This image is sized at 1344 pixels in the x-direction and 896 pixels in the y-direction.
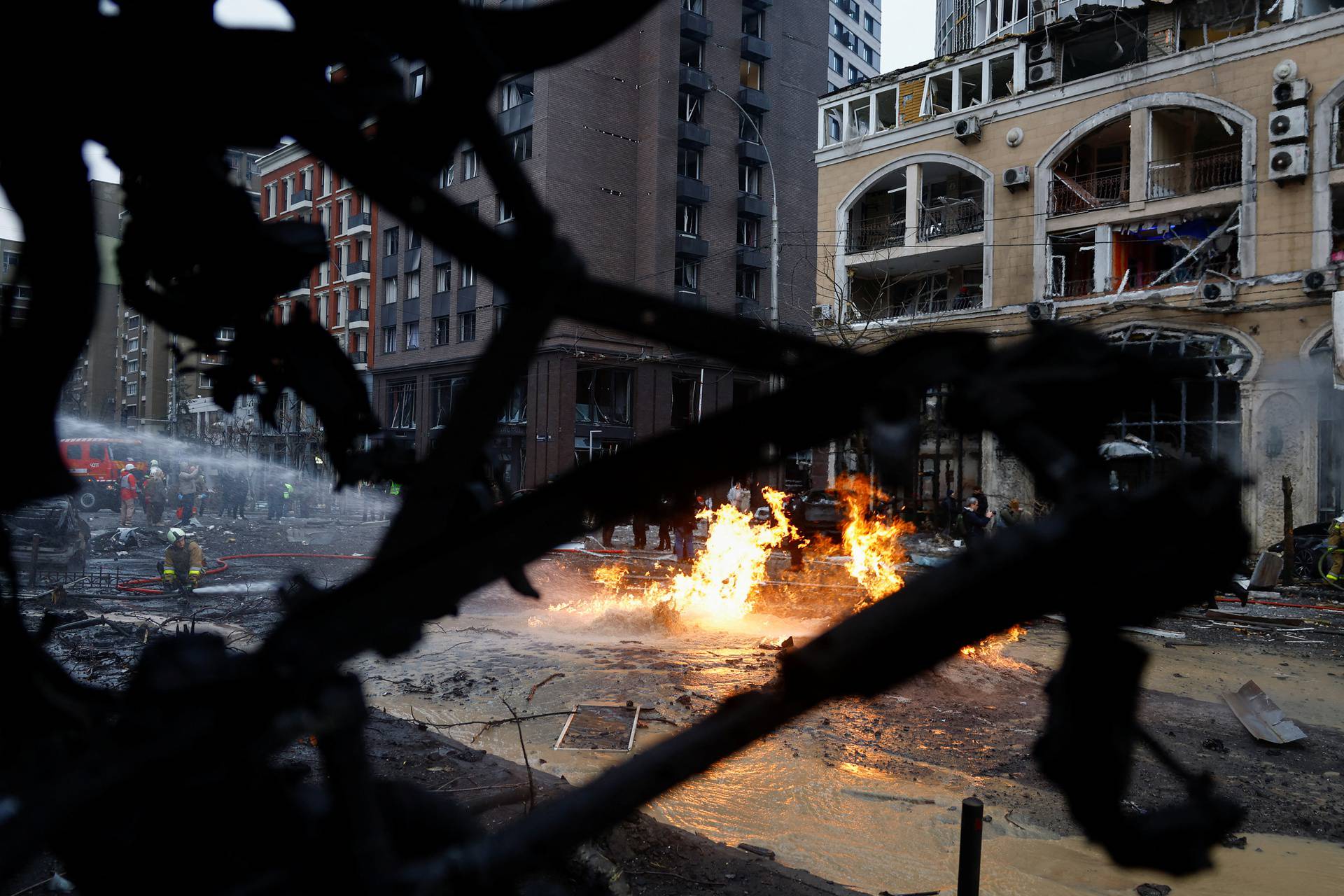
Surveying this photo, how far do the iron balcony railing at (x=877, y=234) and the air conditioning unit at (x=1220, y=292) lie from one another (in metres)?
11.2

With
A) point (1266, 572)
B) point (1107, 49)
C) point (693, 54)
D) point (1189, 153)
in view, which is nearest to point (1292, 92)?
point (1189, 153)

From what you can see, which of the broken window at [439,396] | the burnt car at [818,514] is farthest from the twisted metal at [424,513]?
the broken window at [439,396]

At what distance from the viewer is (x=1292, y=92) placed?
80.9 feet

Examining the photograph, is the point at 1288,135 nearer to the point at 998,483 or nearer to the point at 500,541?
the point at 998,483

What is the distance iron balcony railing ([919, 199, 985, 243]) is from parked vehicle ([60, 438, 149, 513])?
30.7 m

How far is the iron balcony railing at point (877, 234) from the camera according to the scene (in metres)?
34.6

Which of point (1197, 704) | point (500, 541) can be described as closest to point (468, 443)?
point (500, 541)

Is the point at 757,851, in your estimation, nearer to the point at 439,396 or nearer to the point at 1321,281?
the point at 1321,281

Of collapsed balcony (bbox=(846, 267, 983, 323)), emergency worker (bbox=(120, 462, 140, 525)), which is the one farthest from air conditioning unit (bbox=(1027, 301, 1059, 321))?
emergency worker (bbox=(120, 462, 140, 525))

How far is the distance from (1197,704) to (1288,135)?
2211 centimetres

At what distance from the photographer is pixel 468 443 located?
1.55 m

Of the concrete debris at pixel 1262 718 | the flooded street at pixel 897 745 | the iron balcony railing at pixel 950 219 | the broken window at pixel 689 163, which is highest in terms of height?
the broken window at pixel 689 163

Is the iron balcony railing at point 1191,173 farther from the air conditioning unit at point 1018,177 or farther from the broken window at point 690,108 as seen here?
the broken window at point 690,108

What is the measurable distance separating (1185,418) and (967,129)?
12491 mm
